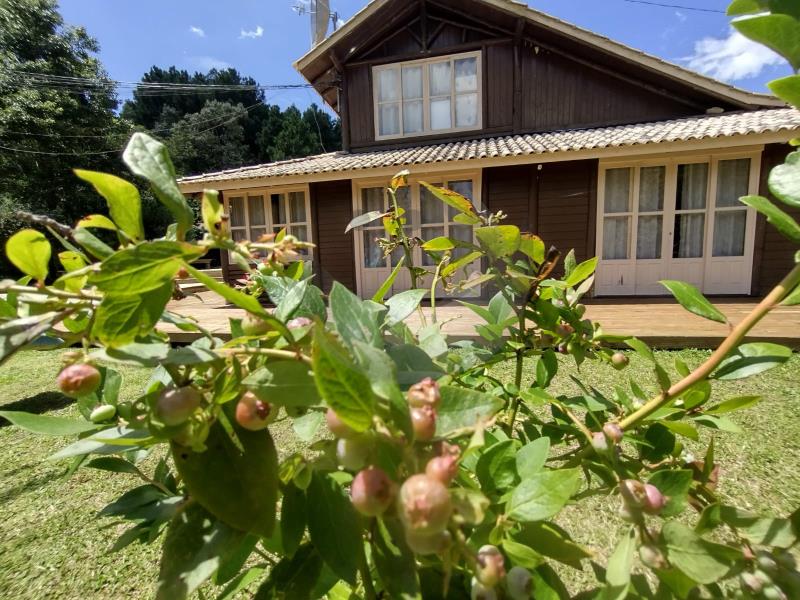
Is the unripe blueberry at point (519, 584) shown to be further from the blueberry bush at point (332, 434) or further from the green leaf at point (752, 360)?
the green leaf at point (752, 360)

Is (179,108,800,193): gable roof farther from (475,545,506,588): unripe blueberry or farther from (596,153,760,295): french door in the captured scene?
(475,545,506,588): unripe blueberry

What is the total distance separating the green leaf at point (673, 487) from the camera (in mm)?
329

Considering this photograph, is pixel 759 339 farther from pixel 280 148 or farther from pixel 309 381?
pixel 280 148

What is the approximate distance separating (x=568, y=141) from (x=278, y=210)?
4.55 m

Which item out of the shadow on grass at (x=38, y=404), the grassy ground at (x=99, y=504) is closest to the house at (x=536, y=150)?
the grassy ground at (x=99, y=504)

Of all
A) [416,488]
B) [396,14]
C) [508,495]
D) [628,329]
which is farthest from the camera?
[396,14]

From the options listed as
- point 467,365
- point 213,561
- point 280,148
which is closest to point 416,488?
point 213,561

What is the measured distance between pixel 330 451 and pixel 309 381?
7 cm

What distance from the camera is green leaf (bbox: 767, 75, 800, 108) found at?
276 mm

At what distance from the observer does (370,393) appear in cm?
21

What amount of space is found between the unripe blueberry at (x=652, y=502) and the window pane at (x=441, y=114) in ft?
23.3

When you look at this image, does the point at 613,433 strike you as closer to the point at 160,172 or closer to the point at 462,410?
the point at 462,410

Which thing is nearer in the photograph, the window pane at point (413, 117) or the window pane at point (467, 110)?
the window pane at point (467, 110)

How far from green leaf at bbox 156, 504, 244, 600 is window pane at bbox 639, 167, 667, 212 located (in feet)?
21.8
